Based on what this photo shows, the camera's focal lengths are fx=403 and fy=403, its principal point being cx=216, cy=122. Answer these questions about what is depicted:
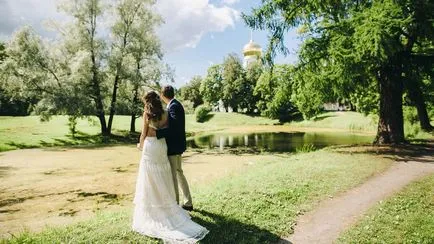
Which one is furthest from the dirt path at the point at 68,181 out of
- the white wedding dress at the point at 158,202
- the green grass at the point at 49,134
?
the green grass at the point at 49,134

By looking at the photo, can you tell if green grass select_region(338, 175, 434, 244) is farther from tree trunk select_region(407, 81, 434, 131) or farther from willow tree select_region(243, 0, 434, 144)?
tree trunk select_region(407, 81, 434, 131)

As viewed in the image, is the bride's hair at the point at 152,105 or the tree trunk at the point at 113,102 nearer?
the bride's hair at the point at 152,105

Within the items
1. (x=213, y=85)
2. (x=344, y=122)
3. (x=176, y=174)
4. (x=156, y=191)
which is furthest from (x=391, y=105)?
(x=213, y=85)

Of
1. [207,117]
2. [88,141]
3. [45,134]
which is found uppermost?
[207,117]

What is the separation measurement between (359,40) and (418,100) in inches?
428

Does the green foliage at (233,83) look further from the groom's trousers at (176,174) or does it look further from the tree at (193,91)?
the groom's trousers at (176,174)

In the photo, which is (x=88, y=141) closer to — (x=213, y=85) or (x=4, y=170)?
(x=4, y=170)

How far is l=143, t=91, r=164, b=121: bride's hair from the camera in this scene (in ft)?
26.1

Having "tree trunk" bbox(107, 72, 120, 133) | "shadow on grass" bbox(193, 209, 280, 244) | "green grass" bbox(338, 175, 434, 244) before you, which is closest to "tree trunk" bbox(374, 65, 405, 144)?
"green grass" bbox(338, 175, 434, 244)

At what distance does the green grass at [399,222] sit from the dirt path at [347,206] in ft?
0.93

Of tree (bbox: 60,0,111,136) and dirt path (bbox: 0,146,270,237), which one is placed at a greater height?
tree (bbox: 60,0,111,136)

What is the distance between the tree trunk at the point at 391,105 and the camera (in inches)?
761

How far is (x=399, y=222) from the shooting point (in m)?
9.00

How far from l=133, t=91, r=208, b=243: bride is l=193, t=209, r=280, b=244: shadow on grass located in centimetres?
29
